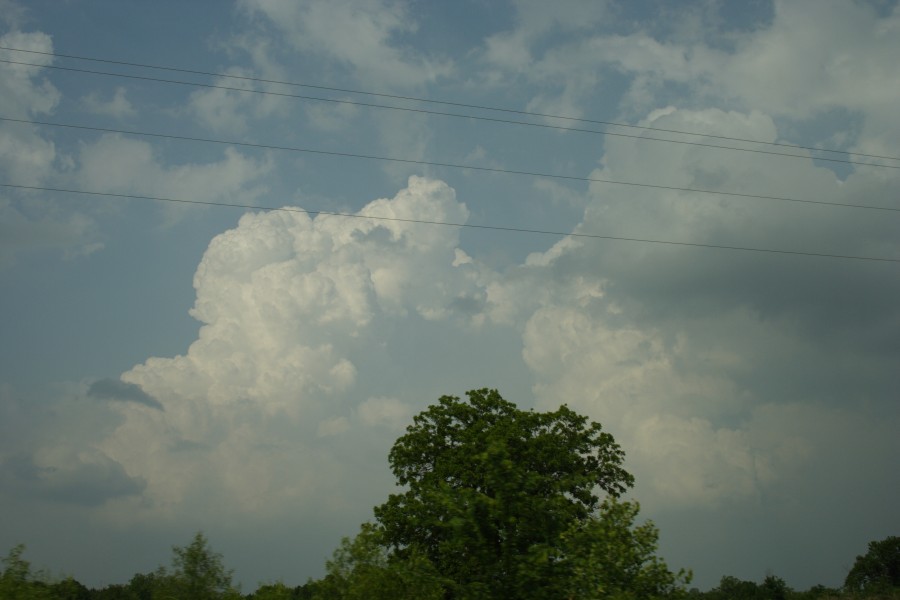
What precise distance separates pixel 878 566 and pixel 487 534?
123558 millimetres

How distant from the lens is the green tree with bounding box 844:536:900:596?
382ft

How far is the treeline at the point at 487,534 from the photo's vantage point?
71.1ft

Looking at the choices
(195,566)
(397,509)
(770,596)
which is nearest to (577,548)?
(195,566)

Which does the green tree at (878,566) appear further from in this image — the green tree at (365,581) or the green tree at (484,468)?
the green tree at (365,581)

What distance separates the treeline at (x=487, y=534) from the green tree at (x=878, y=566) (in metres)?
43.7

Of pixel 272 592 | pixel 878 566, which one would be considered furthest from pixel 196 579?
pixel 878 566

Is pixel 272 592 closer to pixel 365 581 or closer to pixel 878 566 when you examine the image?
pixel 365 581

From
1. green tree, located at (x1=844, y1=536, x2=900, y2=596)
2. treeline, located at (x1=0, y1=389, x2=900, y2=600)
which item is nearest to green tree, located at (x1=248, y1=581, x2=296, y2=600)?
treeline, located at (x1=0, y1=389, x2=900, y2=600)

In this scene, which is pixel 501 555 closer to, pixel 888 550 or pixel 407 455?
pixel 407 455

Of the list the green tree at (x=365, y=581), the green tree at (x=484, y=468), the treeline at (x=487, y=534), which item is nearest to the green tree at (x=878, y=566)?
the treeline at (x=487, y=534)

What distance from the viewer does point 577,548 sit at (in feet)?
78.2

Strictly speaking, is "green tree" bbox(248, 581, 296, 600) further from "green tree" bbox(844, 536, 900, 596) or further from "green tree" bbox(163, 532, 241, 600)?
"green tree" bbox(844, 536, 900, 596)

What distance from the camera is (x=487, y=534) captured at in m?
22.0

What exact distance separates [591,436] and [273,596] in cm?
2874
